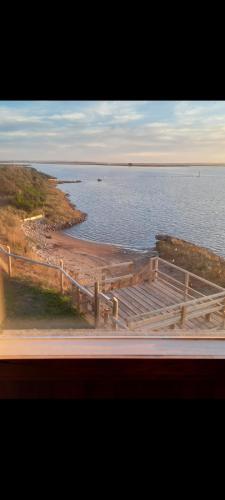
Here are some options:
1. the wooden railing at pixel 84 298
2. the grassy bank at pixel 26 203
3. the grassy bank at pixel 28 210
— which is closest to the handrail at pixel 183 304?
the wooden railing at pixel 84 298

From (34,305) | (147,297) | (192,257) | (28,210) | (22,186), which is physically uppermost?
(22,186)

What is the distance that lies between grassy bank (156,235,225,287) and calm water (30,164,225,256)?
0.05m

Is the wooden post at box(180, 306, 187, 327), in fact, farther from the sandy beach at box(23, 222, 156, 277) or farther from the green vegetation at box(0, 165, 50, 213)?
the green vegetation at box(0, 165, 50, 213)

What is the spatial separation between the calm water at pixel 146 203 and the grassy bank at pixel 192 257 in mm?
49

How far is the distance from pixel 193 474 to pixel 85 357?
32 centimetres

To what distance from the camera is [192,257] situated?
1701 millimetres

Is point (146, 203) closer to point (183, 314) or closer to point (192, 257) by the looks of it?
point (192, 257)

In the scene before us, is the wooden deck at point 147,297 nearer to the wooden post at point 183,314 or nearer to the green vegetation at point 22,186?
the wooden post at point 183,314

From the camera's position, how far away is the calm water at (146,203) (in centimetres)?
149

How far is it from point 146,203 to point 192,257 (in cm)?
45

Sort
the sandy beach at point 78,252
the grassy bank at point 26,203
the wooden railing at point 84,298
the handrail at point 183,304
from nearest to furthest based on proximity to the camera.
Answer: the wooden railing at point 84,298 < the grassy bank at point 26,203 < the handrail at point 183,304 < the sandy beach at point 78,252

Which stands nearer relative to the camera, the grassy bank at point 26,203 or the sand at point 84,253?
the grassy bank at point 26,203

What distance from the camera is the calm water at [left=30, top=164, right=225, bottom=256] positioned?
1.49 m

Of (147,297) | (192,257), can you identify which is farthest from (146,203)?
(147,297)
